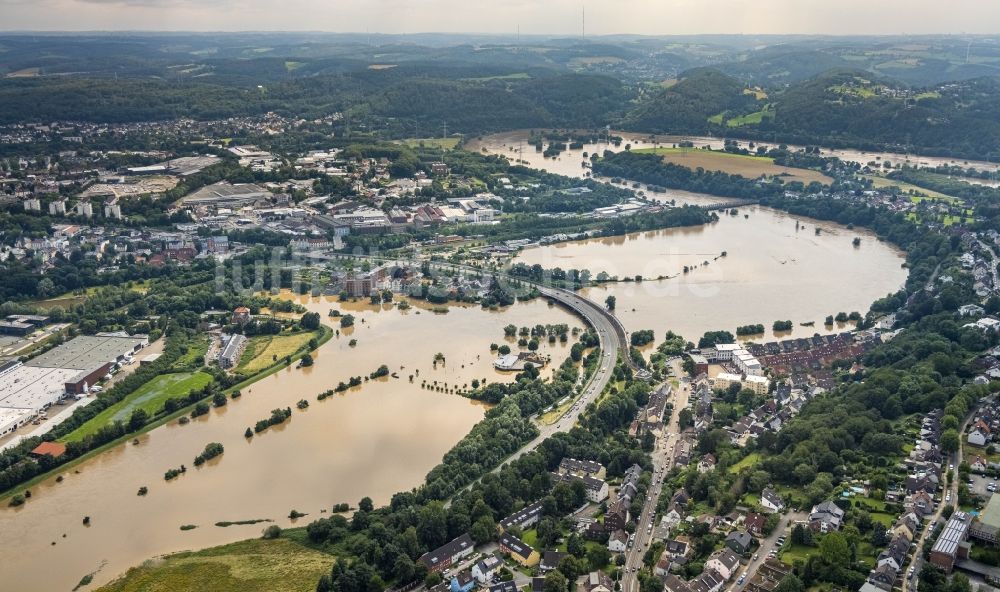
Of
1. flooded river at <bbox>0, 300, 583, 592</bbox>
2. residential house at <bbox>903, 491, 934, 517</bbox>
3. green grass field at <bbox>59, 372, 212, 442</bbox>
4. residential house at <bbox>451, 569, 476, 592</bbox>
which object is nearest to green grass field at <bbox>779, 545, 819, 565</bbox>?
residential house at <bbox>903, 491, 934, 517</bbox>

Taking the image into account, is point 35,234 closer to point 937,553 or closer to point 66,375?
point 66,375

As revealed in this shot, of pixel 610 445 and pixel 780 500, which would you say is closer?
pixel 780 500

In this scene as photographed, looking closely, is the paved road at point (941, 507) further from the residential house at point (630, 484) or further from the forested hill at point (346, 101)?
the forested hill at point (346, 101)

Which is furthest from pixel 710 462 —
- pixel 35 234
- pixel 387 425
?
pixel 35 234

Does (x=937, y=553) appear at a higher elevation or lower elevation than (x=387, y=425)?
higher

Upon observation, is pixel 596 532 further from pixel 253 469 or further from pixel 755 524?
pixel 253 469

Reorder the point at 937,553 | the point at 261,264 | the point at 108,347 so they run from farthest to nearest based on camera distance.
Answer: the point at 261,264
the point at 108,347
the point at 937,553

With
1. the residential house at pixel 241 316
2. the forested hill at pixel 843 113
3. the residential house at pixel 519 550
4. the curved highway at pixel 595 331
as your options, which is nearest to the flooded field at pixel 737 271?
the curved highway at pixel 595 331
